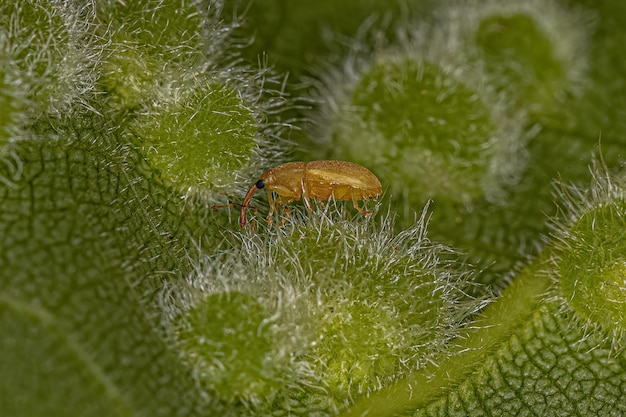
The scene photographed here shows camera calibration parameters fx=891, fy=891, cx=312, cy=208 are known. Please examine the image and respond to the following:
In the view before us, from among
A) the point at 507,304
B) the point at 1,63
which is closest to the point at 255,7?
the point at 1,63

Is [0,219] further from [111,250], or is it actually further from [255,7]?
[255,7]

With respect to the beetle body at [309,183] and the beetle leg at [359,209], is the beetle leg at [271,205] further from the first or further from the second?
the beetle leg at [359,209]

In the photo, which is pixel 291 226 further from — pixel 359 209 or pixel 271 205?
pixel 359 209

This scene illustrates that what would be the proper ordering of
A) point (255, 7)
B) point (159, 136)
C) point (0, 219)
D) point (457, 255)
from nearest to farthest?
point (0, 219) < point (159, 136) < point (457, 255) < point (255, 7)

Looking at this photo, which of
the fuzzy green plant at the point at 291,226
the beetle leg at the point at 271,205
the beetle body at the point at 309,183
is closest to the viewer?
the fuzzy green plant at the point at 291,226

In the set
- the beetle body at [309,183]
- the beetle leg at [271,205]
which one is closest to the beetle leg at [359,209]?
the beetle body at [309,183]

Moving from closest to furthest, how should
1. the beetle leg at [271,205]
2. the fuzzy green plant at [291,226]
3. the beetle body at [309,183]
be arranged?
the fuzzy green plant at [291,226], the beetle leg at [271,205], the beetle body at [309,183]

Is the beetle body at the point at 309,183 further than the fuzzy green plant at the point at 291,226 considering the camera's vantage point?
Yes
